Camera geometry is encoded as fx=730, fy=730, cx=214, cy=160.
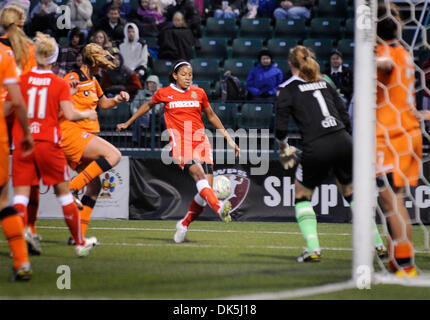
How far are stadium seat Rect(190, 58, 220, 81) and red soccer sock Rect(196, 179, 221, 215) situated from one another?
21.0ft

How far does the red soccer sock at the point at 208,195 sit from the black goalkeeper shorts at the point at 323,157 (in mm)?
1653

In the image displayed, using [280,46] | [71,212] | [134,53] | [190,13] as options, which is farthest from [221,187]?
[190,13]

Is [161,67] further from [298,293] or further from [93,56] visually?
[298,293]

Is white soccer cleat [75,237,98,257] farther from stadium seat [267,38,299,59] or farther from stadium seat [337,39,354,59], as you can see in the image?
stadium seat [337,39,354,59]

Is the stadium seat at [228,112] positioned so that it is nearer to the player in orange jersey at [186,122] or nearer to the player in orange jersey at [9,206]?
the player in orange jersey at [186,122]

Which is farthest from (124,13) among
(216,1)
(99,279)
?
(99,279)

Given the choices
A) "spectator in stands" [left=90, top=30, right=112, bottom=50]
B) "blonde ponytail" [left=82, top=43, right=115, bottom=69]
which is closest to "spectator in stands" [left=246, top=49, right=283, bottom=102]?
"spectator in stands" [left=90, top=30, right=112, bottom=50]

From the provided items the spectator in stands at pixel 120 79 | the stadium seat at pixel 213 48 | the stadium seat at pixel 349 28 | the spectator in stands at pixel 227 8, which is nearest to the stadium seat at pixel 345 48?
the stadium seat at pixel 349 28

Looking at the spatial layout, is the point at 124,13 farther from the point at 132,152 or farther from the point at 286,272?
the point at 286,272

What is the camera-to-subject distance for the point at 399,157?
6062 millimetres

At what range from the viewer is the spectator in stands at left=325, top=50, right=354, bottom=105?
12781 millimetres

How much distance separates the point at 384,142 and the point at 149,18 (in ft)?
34.4

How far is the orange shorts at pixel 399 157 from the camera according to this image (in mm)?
6031
